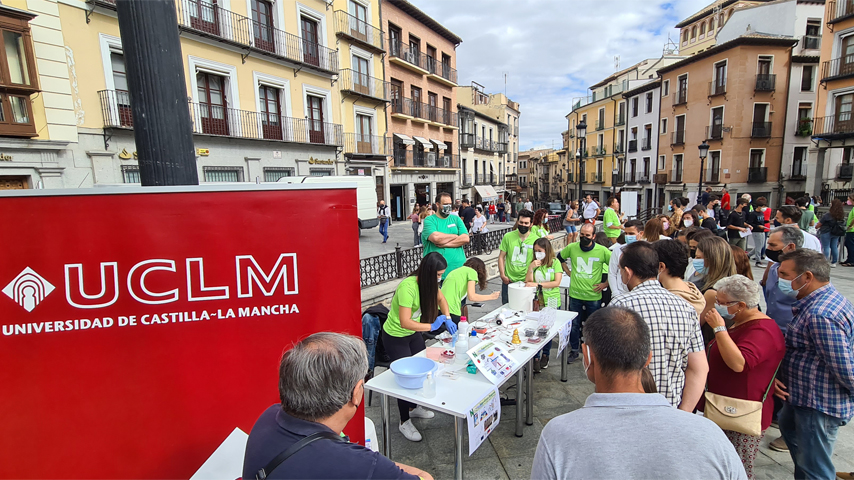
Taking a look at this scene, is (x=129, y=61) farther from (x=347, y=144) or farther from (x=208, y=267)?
(x=347, y=144)

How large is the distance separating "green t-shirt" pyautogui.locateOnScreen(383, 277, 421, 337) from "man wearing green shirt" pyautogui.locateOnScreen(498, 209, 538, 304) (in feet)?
7.03

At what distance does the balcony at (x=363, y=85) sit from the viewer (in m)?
19.1

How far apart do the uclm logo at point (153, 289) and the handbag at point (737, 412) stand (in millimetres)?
2915

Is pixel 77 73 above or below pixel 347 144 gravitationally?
above

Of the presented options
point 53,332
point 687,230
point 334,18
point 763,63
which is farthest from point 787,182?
point 53,332

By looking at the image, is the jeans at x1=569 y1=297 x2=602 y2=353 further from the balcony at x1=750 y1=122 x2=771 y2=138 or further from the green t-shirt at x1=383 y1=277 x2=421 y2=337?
the balcony at x1=750 y1=122 x2=771 y2=138

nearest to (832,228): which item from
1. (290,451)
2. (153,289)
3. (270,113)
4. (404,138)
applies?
(290,451)

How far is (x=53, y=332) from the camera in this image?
81.9 inches

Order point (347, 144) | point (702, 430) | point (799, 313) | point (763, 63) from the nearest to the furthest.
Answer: point (702, 430) < point (799, 313) < point (347, 144) < point (763, 63)

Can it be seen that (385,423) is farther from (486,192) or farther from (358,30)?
(486,192)

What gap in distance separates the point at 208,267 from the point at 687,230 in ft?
19.2

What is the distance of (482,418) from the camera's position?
296 cm

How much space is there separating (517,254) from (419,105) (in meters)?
21.2

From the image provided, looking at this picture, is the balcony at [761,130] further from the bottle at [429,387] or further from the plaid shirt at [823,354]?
the bottle at [429,387]
